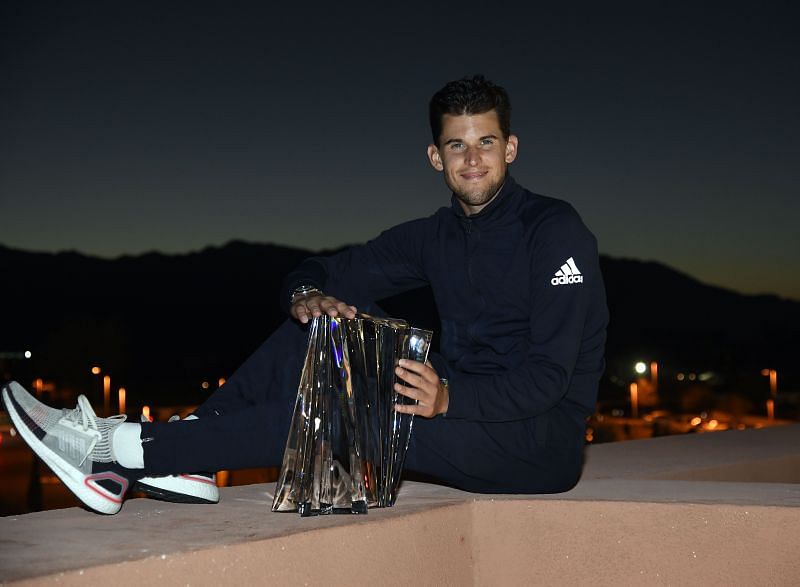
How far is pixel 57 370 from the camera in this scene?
63.3 meters

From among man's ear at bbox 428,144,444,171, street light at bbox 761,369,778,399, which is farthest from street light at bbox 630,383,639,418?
man's ear at bbox 428,144,444,171

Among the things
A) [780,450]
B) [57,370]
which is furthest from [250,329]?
[780,450]

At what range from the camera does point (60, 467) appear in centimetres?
193

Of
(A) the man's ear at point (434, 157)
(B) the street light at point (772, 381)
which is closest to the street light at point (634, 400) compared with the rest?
(B) the street light at point (772, 381)

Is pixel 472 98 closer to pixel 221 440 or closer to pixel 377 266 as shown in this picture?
pixel 377 266

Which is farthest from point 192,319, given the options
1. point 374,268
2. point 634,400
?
point 374,268

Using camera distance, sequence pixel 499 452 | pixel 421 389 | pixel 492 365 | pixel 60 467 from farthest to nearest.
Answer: pixel 492 365 < pixel 499 452 < pixel 421 389 < pixel 60 467

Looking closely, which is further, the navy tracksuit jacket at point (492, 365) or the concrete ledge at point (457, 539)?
the navy tracksuit jacket at point (492, 365)

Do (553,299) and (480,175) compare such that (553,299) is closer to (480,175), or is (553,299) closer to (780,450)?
(480,175)

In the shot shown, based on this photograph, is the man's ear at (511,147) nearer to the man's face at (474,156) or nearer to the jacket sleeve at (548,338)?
the man's face at (474,156)

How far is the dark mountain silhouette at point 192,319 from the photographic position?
227 ft

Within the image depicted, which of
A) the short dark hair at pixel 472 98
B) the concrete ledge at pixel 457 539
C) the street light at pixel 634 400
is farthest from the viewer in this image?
the street light at pixel 634 400

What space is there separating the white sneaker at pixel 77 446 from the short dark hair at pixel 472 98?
116cm

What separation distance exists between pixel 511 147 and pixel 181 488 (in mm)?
1241
